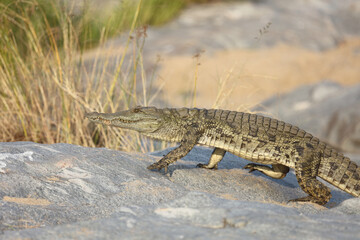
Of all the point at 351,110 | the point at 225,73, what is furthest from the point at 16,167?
the point at 351,110

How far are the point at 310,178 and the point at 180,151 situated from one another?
3.69ft

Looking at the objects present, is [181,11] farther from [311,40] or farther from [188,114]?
[188,114]

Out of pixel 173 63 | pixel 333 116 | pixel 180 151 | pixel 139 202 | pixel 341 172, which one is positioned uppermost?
pixel 173 63

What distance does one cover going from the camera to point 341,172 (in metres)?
4.18

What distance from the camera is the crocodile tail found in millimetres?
4160

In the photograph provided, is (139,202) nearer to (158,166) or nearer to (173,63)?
(158,166)

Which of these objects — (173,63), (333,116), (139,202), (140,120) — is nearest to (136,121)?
(140,120)

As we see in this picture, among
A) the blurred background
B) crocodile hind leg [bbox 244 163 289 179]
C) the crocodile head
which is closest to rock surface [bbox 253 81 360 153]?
the blurred background

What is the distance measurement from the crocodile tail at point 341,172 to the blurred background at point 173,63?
135cm

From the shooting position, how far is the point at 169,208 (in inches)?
107

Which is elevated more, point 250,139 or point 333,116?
point 333,116

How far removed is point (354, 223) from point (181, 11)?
58.4 ft

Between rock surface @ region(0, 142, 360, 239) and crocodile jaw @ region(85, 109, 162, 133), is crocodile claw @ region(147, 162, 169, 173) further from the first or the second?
crocodile jaw @ region(85, 109, 162, 133)

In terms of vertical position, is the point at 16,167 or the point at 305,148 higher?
the point at 305,148
